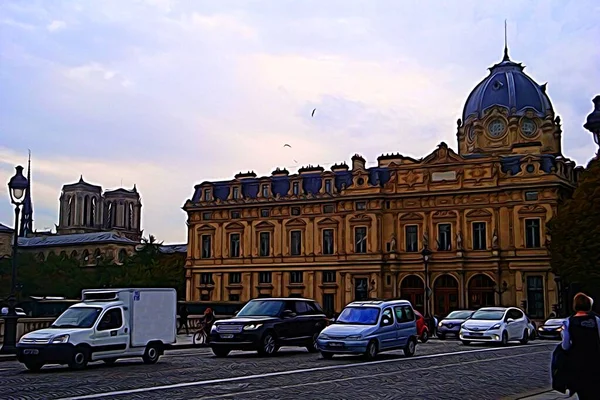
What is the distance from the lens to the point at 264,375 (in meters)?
19.6

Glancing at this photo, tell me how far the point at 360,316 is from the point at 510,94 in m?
56.3

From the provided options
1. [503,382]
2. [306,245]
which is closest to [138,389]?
[503,382]

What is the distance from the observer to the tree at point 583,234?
2079 inches

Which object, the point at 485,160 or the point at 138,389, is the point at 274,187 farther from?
the point at 138,389

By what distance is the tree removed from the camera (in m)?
52.8

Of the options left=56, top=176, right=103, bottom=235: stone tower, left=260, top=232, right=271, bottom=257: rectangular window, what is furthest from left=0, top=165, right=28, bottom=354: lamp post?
left=56, top=176, right=103, bottom=235: stone tower

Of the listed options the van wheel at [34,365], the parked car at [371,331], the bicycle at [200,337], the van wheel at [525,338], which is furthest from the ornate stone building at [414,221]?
the van wheel at [34,365]

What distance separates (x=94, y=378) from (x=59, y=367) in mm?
4066

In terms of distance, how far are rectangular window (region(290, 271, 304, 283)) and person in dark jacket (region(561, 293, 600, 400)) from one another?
217ft

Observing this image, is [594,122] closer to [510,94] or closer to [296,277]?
[510,94]

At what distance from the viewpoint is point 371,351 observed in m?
24.8

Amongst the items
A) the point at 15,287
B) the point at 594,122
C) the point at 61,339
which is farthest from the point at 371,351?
the point at 594,122

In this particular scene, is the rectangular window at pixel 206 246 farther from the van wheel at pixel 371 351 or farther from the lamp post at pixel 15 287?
the van wheel at pixel 371 351

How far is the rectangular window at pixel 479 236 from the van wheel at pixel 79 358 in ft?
170
